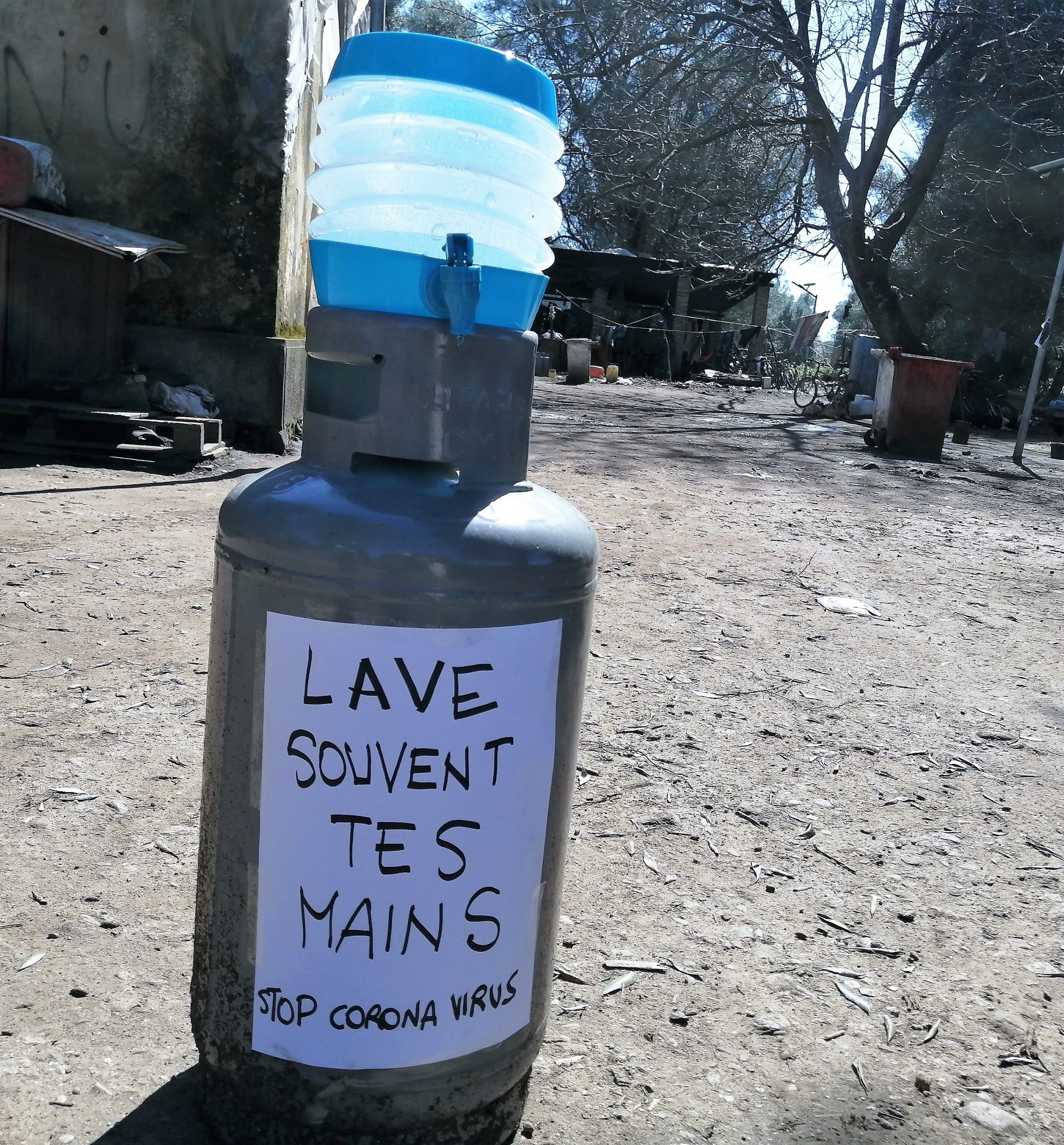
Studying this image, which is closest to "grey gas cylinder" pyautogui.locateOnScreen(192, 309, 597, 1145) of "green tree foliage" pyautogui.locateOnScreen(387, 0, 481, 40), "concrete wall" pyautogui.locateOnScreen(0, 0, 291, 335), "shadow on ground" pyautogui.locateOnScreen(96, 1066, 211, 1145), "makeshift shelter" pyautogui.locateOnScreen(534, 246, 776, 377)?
"shadow on ground" pyautogui.locateOnScreen(96, 1066, 211, 1145)

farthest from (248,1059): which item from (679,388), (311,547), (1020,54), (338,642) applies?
(679,388)

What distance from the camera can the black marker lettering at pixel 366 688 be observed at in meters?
1.44

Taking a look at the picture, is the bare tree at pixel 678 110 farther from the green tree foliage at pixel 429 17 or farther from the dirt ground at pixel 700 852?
the dirt ground at pixel 700 852

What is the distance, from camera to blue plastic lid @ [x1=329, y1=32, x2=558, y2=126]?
4.93 ft

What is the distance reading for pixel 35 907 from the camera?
2.26 meters

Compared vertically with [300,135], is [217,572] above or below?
below

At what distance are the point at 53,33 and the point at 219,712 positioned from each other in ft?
26.8

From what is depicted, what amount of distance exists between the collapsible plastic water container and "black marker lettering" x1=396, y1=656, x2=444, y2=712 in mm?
453

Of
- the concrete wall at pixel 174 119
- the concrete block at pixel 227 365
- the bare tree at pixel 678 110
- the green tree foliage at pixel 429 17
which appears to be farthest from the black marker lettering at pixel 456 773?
the green tree foliage at pixel 429 17

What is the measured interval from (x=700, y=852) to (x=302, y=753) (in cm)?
158

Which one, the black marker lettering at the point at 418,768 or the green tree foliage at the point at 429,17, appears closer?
the black marker lettering at the point at 418,768

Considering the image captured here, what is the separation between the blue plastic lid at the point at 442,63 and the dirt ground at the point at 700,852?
1613 millimetres

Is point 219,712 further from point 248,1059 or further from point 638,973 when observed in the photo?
point 638,973

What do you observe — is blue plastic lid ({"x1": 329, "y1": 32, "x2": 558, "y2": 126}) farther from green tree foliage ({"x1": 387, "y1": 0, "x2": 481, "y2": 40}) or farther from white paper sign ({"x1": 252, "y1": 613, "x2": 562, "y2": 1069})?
green tree foliage ({"x1": 387, "y1": 0, "x2": 481, "y2": 40})
